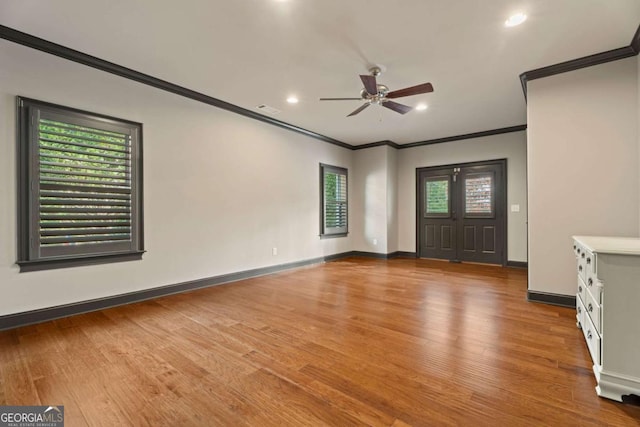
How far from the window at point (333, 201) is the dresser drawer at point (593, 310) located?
4555 millimetres

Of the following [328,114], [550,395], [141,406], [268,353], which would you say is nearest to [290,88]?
[328,114]

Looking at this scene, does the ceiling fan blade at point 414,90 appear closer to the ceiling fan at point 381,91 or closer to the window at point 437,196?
the ceiling fan at point 381,91

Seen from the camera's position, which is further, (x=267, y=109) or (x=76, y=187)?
(x=267, y=109)

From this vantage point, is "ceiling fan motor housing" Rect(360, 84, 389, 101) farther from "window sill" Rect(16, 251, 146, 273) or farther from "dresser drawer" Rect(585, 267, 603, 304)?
"window sill" Rect(16, 251, 146, 273)

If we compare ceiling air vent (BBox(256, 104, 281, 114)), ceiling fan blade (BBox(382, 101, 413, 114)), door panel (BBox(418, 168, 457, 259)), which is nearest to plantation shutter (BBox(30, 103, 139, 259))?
ceiling air vent (BBox(256, 104, 281, 114))

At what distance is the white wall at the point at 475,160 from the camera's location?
5.53 m

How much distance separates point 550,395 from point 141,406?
7.69ft

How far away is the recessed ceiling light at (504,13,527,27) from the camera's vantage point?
2.41 m

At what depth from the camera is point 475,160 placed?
602 centimetres

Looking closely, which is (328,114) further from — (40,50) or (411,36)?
(40,50)

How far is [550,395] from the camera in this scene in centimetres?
168

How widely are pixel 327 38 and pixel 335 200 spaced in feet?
13.5

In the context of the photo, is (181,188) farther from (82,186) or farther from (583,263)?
(583,263)

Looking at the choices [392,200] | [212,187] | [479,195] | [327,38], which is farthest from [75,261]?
[479,195]
